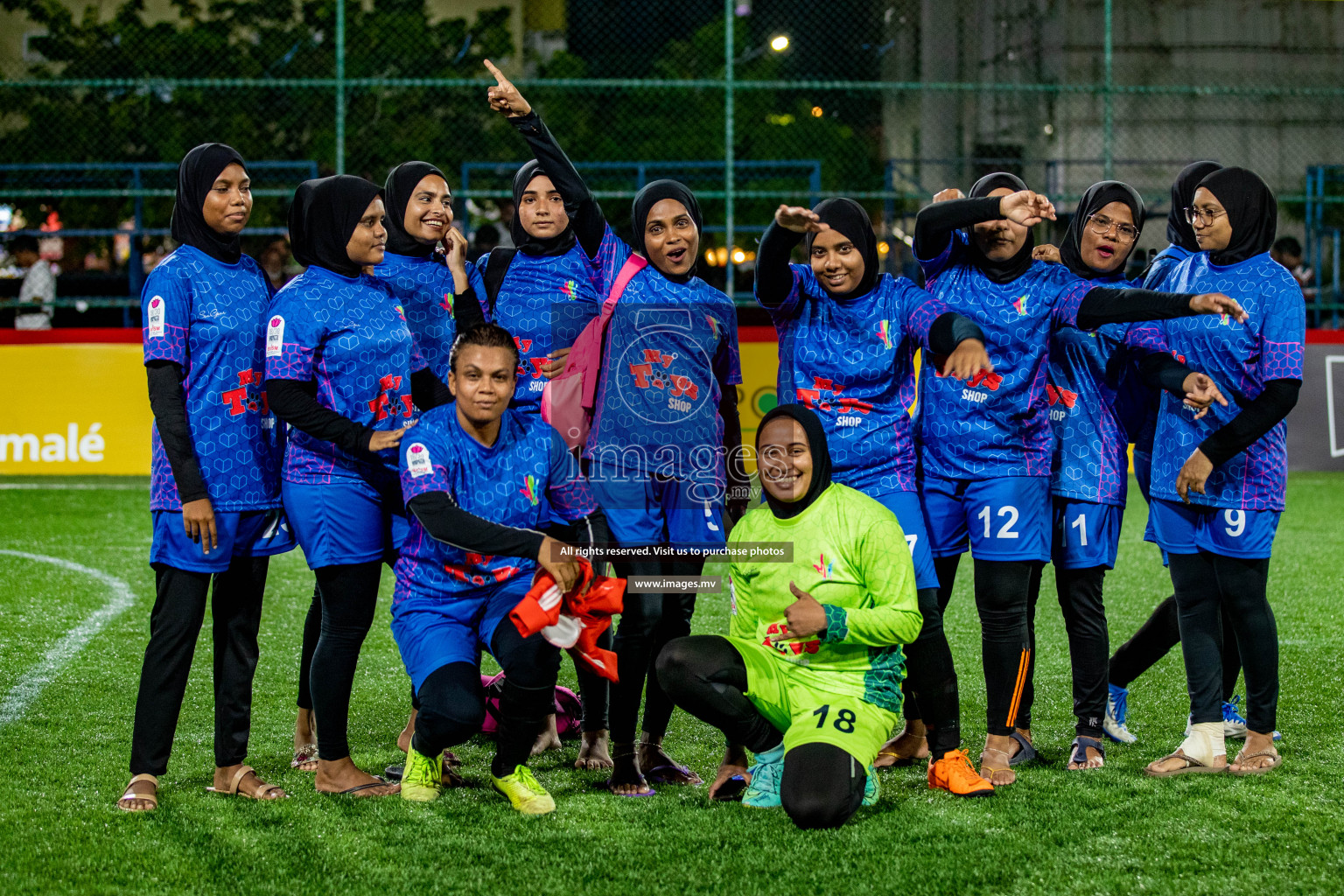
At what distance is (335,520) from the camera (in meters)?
3.89

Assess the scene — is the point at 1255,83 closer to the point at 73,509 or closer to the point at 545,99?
the point at 545,99

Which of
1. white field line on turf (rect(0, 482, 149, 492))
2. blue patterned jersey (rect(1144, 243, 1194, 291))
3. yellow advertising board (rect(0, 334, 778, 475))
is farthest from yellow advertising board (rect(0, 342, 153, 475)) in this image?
blue patterned jersey (rect(1144, 243, 1194, 291))

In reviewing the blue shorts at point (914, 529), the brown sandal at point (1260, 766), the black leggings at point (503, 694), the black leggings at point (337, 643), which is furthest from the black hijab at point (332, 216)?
the brown sandal at point (1260, 766)

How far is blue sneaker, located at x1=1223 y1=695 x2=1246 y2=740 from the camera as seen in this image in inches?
187

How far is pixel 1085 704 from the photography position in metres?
4.38

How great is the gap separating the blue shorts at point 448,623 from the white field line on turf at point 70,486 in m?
7.77

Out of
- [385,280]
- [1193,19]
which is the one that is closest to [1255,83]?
[1193,19]

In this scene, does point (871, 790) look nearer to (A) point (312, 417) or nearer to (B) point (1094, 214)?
(A) point (312, 417)

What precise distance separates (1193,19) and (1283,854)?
19.0m

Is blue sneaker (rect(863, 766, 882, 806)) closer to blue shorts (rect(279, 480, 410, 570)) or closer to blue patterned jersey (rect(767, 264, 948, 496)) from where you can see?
blue patterned jersey (rect(767, 264, 948, 496))

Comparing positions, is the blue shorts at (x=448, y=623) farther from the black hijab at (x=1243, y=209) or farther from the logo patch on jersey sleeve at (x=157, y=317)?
the black hijab at (x=1243, y=209)

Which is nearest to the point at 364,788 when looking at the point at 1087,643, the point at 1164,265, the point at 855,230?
the point at 855,230

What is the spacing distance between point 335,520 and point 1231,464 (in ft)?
9.30

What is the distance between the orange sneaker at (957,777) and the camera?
155 inches
